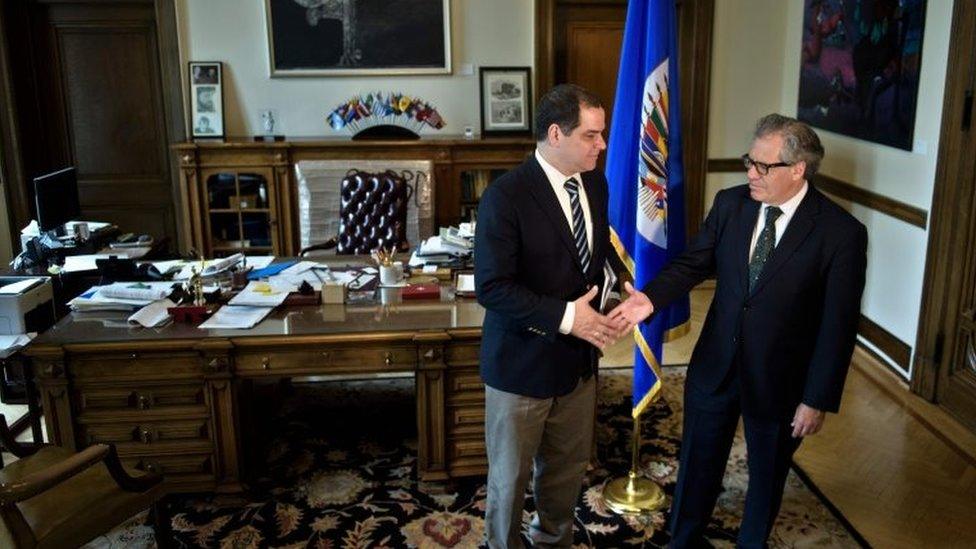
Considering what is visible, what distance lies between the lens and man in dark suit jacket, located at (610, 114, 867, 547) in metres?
2.41

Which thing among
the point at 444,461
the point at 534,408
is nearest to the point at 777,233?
the point at 534,408

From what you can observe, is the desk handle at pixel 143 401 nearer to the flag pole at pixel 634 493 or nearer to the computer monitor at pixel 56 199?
the flag pole at pixel 634 493

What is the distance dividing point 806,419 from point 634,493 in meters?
0.98

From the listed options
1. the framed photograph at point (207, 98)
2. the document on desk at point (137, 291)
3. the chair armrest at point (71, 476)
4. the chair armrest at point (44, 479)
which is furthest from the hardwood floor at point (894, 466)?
the framed photograph at point (207, 98)

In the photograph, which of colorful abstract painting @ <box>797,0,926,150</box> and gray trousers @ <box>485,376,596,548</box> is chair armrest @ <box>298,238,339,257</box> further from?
colorful abstract painting @ <box>797,0,926,150</box>

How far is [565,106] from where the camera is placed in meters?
2.37

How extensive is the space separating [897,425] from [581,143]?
2688 mm

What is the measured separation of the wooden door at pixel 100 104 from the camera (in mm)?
6047

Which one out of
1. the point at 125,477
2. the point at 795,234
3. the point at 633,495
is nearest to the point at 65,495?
the point at 125,477

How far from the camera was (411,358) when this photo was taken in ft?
10.6

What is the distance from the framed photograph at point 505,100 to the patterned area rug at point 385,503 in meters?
2.73

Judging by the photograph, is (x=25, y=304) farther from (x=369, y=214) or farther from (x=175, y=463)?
(x=369, y=214)

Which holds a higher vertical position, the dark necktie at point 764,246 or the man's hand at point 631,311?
the dark necktie at point 764,246

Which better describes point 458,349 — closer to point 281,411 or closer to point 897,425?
point 281,411
